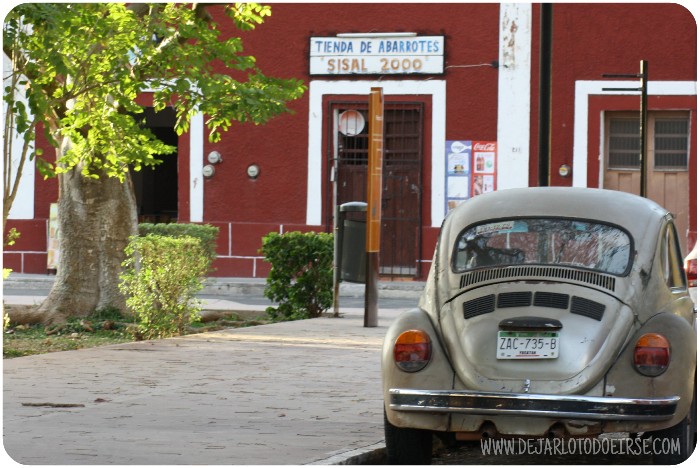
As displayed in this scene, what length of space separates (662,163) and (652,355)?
60.4ft

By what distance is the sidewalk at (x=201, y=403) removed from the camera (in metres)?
7.90

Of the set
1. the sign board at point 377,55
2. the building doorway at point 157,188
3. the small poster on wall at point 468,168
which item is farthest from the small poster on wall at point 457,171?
the building doorway at point 157,188

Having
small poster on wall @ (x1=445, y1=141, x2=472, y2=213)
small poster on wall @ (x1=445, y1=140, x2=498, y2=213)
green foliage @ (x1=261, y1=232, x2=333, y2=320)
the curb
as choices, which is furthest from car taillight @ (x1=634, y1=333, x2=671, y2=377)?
small poster on wall @ (x1=445, y1=141, x2=472, y2=213)

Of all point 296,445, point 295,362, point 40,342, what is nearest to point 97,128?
point 40,342

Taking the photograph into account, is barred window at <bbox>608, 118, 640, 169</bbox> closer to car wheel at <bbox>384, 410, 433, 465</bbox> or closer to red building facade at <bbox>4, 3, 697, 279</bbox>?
red building facade at <bbox>4, 3, 697, 279</bbox>

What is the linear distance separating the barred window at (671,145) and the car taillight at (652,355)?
59.9 feet

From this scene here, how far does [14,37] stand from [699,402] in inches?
289

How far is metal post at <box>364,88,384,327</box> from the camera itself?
1656cm

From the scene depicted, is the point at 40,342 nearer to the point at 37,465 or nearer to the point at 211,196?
the point at 37,465

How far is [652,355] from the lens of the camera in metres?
7.44

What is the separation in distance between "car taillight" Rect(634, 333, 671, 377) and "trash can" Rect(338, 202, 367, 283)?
959 centimetres

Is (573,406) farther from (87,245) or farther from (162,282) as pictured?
(87,245)

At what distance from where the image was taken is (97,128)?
1535cm

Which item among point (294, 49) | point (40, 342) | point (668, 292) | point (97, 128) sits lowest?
point (40, 342)
